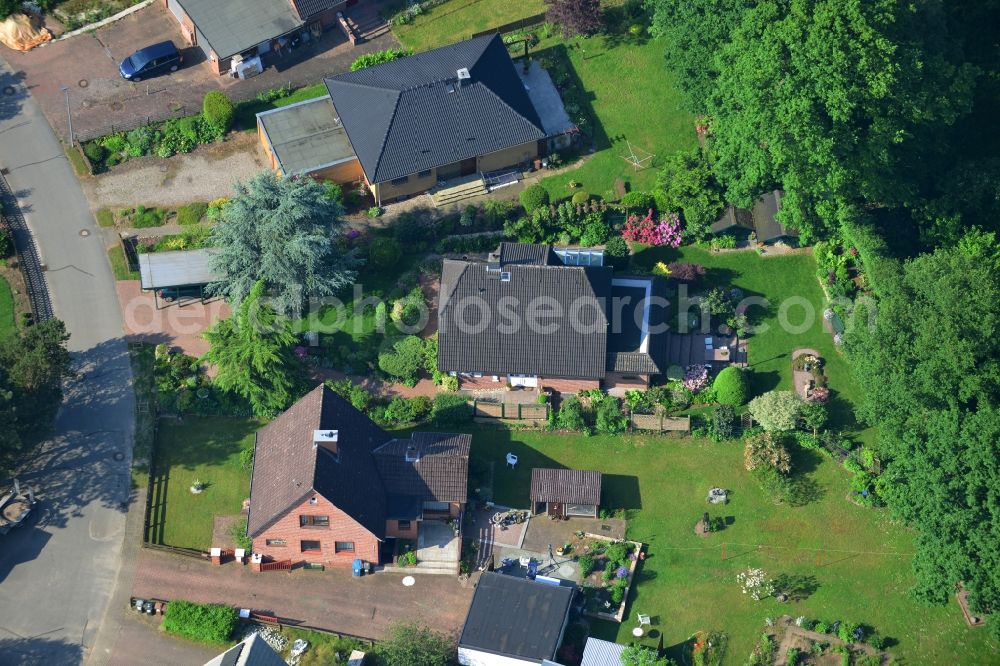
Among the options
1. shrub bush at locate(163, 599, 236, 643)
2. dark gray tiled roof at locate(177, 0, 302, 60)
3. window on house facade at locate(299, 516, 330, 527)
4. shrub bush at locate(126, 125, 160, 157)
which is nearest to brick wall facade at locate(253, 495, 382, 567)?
window on house facade at locate(299, 516, 330, 527)

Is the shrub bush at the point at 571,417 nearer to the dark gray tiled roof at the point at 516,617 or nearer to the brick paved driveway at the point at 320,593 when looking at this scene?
the dark gray tiled roof at the point at 516,617

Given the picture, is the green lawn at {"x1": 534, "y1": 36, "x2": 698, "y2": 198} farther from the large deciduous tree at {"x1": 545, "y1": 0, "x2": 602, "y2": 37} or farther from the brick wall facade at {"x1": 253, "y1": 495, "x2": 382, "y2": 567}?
the brick wall facade at {"x1": 253, "y1": 495, "x2": 382, "y2": 567}

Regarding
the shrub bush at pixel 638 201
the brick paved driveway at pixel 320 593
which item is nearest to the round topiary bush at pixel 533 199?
the shrub bush at pixel 638 201

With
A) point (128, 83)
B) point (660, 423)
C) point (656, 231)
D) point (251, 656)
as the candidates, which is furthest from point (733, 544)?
point (128, 83)

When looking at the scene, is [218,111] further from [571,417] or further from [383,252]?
[571,417]

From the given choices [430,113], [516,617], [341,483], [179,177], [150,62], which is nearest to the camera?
[516,617]

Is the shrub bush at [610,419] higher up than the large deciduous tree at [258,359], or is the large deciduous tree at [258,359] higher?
the large deciduous tree at [258,359]

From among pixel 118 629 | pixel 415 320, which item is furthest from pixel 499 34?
pixel 118 629
